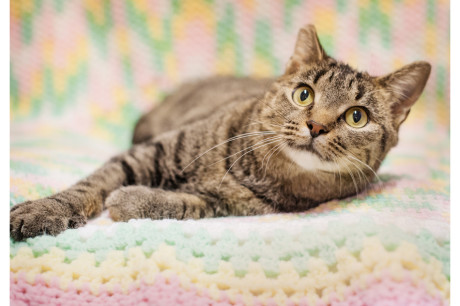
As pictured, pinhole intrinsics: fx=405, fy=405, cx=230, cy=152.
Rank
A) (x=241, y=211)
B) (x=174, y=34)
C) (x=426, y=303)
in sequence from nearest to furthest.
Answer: (x=426, y=303), (x=241, y=211), (x=174, y=34)

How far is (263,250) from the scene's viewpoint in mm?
849

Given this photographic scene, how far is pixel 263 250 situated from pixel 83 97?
4.71ft

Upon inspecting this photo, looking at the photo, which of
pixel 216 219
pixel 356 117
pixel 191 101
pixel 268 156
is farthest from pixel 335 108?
pixel 191 101

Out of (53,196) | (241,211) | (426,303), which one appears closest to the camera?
(426,303)

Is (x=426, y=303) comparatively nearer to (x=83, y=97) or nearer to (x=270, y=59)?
(x=270, y=59)

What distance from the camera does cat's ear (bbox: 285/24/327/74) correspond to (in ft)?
3.71

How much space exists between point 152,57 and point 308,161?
123 cm

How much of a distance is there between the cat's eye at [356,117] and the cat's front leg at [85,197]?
56cm

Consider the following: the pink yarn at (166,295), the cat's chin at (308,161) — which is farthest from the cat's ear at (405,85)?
the pink yarn at (166,295)

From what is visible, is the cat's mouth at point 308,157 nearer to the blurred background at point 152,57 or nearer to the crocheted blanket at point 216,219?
the crocheted blanket at point 216,219

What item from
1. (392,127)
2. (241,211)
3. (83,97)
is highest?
(83,97)

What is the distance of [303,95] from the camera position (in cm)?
107

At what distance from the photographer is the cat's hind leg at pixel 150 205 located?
3.33 ft
